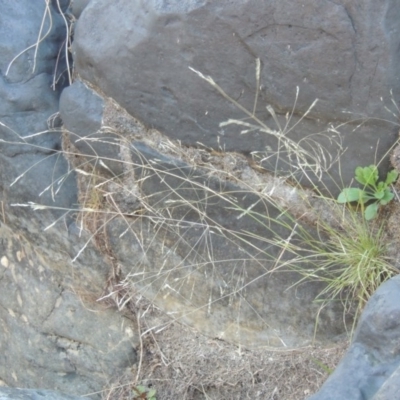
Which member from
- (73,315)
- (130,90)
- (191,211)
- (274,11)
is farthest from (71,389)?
(274,11)

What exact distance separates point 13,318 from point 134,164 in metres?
0.81

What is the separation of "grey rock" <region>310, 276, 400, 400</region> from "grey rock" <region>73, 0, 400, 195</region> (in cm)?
51

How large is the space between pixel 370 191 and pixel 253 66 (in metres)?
0.41

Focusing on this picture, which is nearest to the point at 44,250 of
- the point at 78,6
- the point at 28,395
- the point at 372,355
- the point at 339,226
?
the point at 78,6

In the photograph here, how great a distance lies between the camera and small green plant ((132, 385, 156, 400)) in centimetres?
260

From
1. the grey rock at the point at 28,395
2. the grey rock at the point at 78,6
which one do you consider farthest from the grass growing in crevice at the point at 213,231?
the grey rock at the point at 28,395

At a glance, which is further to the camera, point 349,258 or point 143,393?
point 143,393

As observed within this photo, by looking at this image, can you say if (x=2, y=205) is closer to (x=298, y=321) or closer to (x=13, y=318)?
(x=13, y=318)

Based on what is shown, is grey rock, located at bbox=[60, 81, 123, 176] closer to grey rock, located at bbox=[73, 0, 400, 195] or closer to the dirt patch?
grey rock, located at bbox=[73, 0, 400, 195]

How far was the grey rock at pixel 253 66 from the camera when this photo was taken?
1.99m

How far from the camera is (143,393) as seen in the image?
2.61 m

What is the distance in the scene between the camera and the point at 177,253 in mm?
2467

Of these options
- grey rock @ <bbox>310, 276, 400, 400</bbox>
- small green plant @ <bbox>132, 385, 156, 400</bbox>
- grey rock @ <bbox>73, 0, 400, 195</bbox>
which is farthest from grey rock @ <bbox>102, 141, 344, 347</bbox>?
grey rock @ <bbox>310, 276, 400, 400</bbox>

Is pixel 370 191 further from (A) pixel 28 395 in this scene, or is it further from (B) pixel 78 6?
(B) pixel 78 6
